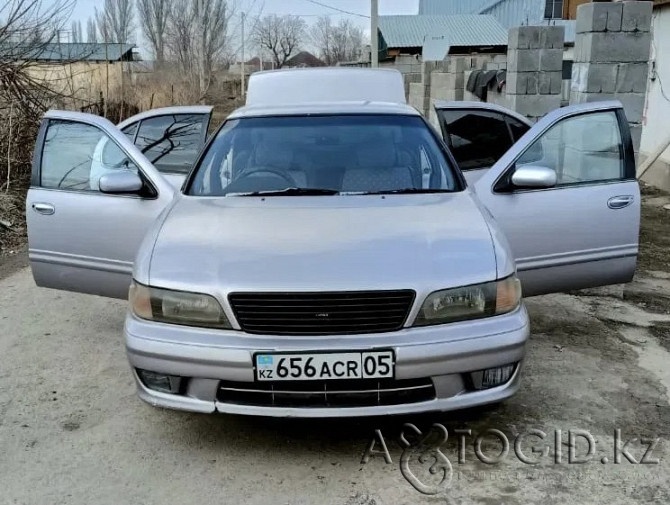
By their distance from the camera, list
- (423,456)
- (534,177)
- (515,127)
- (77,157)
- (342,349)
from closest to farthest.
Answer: (342,349) → (423,456) → (534,177) → (77,157) → (515,127)

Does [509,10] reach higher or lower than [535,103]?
higher

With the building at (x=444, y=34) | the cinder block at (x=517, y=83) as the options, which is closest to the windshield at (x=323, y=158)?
the cinder block at (x=517, y=83)

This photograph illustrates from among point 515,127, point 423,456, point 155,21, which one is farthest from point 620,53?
point 155,21

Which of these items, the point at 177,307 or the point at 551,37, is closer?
the point at 177,307

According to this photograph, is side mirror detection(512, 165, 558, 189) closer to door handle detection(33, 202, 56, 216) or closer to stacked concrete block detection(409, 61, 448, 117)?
door handle detection(33, 202, 56, 216)

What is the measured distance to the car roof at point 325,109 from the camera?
4359mm

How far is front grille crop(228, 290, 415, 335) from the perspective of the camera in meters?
2.94

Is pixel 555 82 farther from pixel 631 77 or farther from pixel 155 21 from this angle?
pixel 155 21

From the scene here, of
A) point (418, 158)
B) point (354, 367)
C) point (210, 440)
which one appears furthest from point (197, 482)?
point (418, 158)

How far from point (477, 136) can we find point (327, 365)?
352 centimetres

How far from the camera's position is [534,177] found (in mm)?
4035

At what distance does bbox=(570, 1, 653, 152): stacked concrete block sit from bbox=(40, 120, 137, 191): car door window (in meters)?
4.69

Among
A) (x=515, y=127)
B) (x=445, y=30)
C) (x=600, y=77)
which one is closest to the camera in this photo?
(x=515, y=127)

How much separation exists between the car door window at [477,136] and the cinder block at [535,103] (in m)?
3.15
